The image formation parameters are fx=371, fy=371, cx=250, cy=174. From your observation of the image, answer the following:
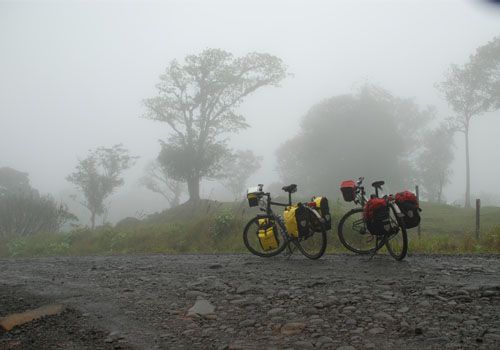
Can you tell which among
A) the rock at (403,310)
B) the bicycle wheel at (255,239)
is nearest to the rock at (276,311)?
the rock at (403,310)

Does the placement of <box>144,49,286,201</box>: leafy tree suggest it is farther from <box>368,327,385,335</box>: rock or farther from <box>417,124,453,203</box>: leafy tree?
<box>368,327,385,335</box>: rock

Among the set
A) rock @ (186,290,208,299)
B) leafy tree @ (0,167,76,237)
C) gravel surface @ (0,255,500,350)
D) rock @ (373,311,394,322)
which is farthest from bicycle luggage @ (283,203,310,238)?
leafy tree @ (0,167,76,237)

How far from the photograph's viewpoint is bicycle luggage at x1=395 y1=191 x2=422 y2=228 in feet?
23.4

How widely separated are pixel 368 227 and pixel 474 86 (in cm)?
3707

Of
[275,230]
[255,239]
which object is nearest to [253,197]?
[275,230]

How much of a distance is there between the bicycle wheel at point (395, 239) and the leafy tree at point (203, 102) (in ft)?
93.2

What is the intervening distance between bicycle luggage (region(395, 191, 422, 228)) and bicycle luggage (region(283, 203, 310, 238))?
184 cm

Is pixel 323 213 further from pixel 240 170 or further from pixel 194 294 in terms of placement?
pixel 240 170

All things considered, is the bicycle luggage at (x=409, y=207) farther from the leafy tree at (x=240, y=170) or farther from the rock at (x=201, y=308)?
the leafy tree at (x=240, y=170)

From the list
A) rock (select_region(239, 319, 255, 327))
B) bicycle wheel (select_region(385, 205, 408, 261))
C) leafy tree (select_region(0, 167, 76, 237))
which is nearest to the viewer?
rock (select_region(239, 319, 255, 327))

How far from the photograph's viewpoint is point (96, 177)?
44281 millimetres

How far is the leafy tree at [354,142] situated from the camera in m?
41.4

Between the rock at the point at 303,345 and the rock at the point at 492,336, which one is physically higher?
the rock at the point at 492,336

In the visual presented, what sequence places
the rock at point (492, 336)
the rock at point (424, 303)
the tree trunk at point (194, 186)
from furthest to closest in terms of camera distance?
the tree trunk at point (194, 186) → the rock at point (424, 303) → the rock at point (492, 336)
